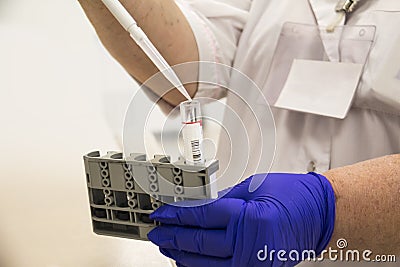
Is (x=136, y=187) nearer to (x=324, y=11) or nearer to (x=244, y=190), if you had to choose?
(x=244, y=190)

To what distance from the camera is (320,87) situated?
2.73ft

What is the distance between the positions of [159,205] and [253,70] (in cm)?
40

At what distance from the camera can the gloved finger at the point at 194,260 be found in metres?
0.61

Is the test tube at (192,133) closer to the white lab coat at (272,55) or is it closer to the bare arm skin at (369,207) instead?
the white lab coat at (272,55)

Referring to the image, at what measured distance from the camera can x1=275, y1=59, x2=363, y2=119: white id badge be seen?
0.79 meters

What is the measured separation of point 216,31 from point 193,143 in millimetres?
398

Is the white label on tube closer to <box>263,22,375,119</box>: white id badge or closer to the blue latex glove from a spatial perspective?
the blue latex glove

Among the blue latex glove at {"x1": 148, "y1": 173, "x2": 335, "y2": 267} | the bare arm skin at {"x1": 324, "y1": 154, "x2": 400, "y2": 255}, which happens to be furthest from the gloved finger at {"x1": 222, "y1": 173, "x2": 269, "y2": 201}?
the bare arm skin at {"x1": 324, "y1": 154, "x2": 400, "y2": 255}

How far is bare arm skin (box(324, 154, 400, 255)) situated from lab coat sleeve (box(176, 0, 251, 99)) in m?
0.30

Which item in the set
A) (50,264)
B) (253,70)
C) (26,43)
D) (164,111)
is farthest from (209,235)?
(26,43)

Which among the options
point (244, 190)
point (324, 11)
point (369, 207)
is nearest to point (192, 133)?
point (244, 190)

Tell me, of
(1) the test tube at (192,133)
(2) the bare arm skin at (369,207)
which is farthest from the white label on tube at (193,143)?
(2) the bare arm skin at (369,207)

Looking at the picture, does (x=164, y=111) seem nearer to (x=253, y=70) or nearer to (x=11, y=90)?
(x=253, y=70)

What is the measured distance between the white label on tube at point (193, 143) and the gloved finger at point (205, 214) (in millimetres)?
59
